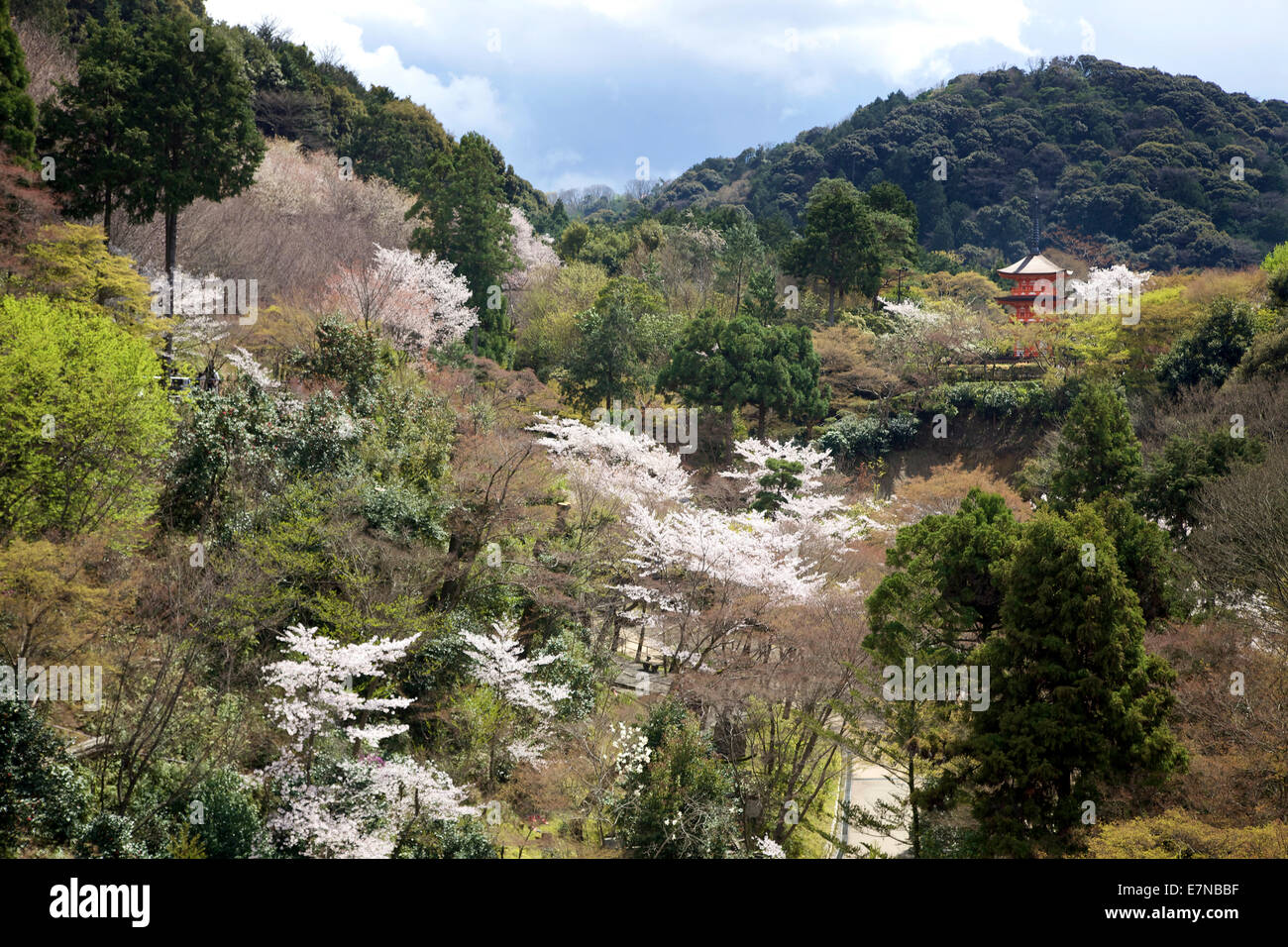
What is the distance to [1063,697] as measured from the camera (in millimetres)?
13000

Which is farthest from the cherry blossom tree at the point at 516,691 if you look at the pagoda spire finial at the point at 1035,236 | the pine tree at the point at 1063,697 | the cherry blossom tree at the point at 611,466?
the pagoda spire finial at the point at 1035,236

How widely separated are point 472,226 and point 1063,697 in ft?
88.9

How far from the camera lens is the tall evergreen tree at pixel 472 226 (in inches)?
1363

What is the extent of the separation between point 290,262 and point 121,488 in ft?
52.9

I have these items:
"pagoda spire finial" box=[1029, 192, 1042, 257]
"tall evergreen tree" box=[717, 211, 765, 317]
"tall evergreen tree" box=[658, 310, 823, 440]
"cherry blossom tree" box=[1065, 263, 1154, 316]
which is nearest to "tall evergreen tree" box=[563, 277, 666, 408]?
"tall evergreen tree" box=[658, 310, 823, 440]

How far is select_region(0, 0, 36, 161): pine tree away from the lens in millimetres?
18312

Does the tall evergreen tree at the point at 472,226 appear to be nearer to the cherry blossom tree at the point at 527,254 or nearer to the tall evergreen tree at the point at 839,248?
the cherry blossom tree at the point at 527,254

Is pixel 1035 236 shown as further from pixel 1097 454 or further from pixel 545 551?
pixel 545 551

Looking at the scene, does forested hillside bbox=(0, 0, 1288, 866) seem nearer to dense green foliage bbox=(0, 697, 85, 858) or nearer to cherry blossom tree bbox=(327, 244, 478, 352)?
dense green foliage bbox=(0, 697, 85, 858)

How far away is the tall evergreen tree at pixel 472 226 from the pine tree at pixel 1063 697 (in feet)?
79.3
